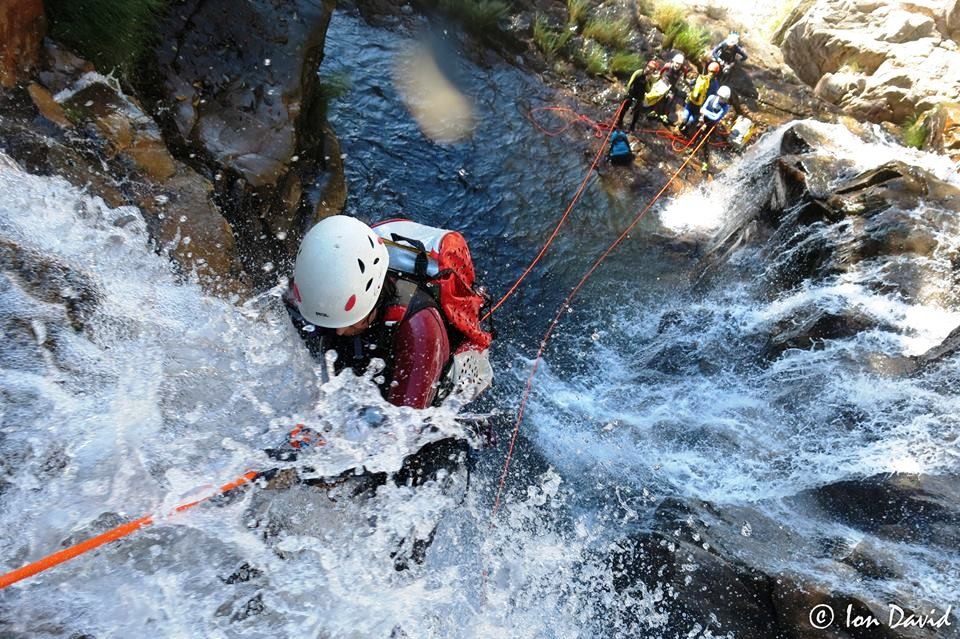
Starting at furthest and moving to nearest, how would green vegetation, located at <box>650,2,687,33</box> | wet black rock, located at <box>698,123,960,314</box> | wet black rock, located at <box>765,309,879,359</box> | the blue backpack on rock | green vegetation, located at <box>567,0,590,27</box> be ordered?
green vegetation, located at <box>650,2,687,33</box>
green vegetation, located at <box>567,0,590,27</box>
the blue backpack on rock
wet black rock, located at <box>698,123,960,314</box>
wet black rock, located at <box>765,309,879,359</box>

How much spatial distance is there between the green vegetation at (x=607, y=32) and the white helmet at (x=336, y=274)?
29.7 feet

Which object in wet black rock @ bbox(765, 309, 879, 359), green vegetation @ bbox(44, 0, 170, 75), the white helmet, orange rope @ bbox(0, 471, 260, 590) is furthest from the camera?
wet black rock @ bbox(765, 309, 879, 359)

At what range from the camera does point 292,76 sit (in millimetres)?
5477

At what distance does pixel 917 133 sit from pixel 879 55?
2445 mm

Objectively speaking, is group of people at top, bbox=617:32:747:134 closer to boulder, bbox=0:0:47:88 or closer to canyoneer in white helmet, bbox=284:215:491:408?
canyoneer in white helmet, bbox=284:215:491:408

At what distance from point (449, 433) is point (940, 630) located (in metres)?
2.73

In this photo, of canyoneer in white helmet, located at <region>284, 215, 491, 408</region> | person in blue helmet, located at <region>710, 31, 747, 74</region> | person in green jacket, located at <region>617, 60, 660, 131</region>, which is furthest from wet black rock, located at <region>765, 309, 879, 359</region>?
person in blue helmet, located at <region>710, 31, 747, 74</region>

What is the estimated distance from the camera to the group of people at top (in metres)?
9.11

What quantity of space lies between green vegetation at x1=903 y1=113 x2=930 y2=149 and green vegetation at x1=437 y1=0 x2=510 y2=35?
6612mm

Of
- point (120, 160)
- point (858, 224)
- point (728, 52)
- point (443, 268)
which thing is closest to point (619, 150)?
point (728, 52)

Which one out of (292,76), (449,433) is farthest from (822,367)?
(292,76)

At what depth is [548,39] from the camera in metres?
10.1

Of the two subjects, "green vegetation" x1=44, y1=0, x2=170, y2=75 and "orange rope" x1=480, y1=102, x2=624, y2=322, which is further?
"orange rope" x1=480, y1=102, x2=624, y2=322

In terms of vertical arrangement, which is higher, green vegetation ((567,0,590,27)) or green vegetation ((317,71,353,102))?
green vegetation ((317,71,353,102))
